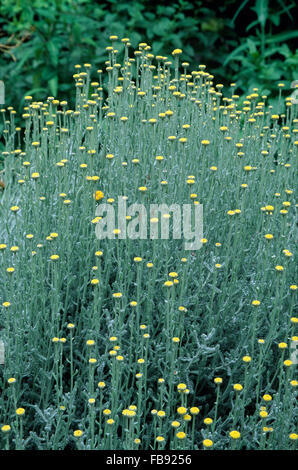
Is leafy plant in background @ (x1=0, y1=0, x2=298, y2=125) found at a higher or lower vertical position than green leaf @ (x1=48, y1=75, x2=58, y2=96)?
higher

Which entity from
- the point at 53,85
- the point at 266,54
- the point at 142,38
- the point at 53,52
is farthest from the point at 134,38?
the point at 266,54

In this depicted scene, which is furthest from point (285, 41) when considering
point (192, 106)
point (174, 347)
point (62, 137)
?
point (174, 347)

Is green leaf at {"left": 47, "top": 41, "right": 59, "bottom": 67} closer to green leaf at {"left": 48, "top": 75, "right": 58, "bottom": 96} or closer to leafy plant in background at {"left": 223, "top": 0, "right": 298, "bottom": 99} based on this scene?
green leaf at {"left": 48, "top": 75, "right": 58, "bottom": 96}

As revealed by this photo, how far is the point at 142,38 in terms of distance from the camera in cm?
554

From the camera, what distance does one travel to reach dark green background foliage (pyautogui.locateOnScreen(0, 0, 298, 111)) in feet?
17.3

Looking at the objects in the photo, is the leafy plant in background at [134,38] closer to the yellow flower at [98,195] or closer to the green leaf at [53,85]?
the green leaf at [53,85]

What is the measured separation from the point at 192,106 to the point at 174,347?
5.23ft

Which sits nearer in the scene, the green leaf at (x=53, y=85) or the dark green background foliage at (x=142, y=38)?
the green leaf at (x=53, y=85)

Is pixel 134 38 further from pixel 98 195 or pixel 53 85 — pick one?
pixel 98 195

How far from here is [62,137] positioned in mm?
2930

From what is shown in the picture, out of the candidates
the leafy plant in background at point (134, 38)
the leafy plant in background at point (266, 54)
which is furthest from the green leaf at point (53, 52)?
the leafy plant in background at point (266, 54)

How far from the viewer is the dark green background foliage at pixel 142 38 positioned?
5.27 metres

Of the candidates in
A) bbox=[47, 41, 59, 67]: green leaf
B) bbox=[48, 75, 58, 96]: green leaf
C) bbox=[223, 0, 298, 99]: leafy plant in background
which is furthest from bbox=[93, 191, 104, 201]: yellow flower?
bbox=[47, 41, 59, 67]: green leaf
